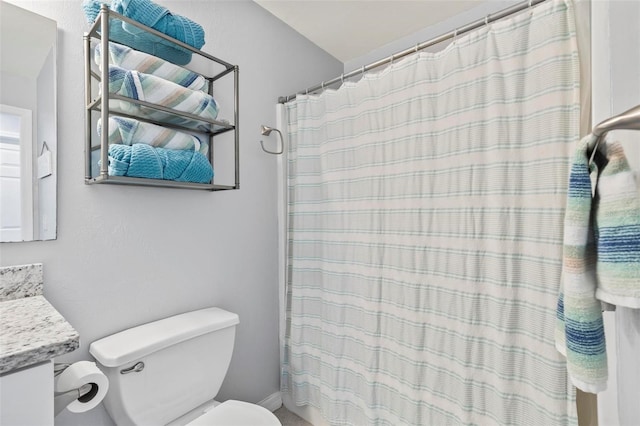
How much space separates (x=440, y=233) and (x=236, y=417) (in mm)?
1047

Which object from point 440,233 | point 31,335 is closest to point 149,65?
point 31,335

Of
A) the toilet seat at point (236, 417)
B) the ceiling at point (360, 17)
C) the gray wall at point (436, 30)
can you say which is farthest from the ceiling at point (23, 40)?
the gray wall at point (436, 30)

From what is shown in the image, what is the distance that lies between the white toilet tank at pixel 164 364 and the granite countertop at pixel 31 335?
0.29m

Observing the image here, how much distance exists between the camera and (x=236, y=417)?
1188mm

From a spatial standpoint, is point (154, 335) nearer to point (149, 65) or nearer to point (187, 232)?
point (187, 232)

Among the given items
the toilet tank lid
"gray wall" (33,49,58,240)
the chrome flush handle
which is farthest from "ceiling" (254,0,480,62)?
the chrome flush handle

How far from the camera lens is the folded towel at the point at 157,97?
1.06 m

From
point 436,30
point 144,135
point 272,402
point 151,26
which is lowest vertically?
point 272,402

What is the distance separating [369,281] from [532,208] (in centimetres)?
71

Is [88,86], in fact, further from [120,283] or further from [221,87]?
[120,283]

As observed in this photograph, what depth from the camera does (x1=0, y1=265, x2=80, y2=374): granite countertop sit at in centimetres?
56

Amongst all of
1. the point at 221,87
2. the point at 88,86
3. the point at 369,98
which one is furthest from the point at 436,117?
the point at 88,86

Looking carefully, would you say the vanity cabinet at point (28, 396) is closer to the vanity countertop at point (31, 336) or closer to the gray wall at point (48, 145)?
the vanity countertop at point (31, 336)

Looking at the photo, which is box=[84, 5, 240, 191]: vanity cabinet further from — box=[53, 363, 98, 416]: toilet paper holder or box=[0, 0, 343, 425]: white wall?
box=[53, 363, 98, 416]: toilet paper holder
